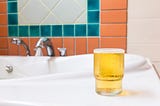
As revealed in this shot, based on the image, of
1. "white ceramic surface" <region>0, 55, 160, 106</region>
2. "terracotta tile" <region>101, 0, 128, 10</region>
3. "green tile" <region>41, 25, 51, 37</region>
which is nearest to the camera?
"white ceramic surface" <region>0, 55, 160, 106</region>

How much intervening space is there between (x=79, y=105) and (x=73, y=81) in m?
0.17

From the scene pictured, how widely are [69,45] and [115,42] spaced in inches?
9.5

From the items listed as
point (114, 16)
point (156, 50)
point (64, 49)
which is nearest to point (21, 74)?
point (64, 49)

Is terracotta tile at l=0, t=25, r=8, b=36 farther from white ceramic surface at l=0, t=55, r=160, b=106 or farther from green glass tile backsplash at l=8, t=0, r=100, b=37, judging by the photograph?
white ceramic surface at l=0, t=55, r=160, b=106

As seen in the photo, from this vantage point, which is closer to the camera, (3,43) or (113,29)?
(113,29)

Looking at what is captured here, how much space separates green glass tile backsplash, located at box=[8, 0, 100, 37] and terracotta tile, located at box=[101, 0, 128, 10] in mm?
32

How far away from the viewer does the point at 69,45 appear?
1.25 meters

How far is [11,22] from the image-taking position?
1.33 metres

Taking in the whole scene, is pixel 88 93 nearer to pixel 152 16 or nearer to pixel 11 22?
pixel 152 16

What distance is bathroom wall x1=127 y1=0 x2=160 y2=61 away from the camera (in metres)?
1.13

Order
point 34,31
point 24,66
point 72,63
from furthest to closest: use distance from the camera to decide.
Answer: point 34,31, point 24,66, point 72,63

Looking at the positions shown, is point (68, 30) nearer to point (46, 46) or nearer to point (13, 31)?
point (46, 46)

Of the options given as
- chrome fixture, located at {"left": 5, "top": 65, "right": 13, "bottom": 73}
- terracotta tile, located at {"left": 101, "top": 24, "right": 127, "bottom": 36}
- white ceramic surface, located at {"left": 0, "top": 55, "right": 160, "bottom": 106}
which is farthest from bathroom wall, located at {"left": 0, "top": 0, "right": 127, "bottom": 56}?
white ceramic surface, located at {"left": 0, "top": 55, "right": 160, "bottom": 106}

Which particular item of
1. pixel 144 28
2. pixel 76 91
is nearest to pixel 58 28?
pixel 144 28
